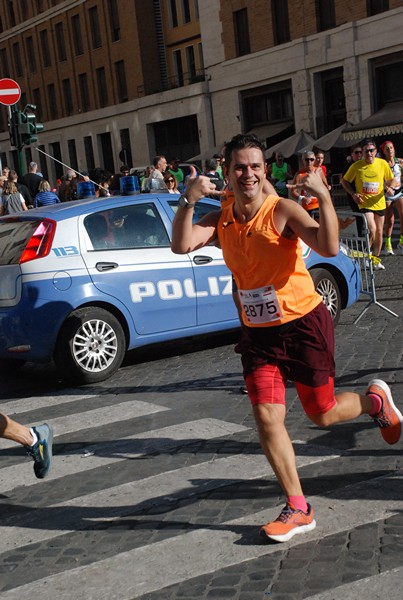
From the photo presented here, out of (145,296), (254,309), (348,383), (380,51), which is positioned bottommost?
(348,383)

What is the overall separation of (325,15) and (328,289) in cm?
2678

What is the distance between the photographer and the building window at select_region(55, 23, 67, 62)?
5522 centimetres

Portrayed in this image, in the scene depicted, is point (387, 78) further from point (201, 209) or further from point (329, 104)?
point (201, 209)

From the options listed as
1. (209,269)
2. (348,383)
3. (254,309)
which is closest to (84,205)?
(209,269)

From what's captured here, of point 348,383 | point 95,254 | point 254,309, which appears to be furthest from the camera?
point 95,254

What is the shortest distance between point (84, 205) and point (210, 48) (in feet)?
112

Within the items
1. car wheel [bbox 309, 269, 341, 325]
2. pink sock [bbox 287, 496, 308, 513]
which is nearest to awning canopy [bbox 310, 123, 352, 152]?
car wheel [bbox 309, 269, 341, 325]

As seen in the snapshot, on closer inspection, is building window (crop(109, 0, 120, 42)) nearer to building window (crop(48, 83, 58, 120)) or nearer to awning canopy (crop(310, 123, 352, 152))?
building window (crop(48, 83, 58, 120))

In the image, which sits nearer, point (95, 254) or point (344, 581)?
point (344, 581)

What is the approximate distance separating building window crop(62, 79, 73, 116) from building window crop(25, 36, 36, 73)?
4404 mm

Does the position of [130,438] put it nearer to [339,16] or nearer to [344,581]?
[344,581]

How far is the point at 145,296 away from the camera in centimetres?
848

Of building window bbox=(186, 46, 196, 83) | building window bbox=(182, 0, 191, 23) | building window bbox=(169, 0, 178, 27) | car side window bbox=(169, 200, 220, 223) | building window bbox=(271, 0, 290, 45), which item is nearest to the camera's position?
car side window bbox=(169, 200, 220, 223)

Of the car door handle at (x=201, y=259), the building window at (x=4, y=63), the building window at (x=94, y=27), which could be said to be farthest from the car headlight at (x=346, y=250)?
the building window at (x=4, y=63)
